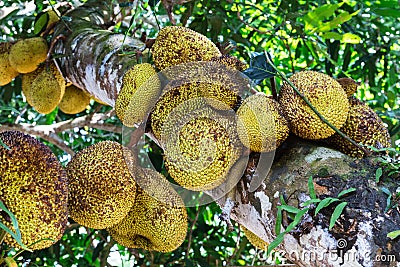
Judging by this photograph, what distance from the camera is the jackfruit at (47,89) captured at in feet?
6.13

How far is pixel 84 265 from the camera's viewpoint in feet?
6.93

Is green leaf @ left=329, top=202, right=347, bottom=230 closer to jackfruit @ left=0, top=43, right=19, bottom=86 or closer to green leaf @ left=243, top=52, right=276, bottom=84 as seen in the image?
green leaf @ left=243, top=52, right=276, bottom=84

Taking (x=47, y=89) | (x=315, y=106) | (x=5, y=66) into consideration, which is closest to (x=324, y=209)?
(x=315, y=106)

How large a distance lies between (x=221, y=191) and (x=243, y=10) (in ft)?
4.78

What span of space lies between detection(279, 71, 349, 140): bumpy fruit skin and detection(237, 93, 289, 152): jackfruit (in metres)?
0.03

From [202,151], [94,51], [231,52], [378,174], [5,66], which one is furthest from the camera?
[231,52]

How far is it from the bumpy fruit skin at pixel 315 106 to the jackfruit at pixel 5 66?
139 centimetres

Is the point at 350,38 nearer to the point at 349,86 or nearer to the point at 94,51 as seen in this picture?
the point at 349,86

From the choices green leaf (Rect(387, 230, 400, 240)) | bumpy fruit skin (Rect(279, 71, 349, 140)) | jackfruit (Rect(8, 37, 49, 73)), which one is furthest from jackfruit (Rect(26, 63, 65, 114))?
green leaf (Rect(387, 230, 400, 240))

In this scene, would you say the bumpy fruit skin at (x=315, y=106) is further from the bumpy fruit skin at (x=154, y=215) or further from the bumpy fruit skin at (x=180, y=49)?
the bumpy fruit skin at (x=154, y=215)

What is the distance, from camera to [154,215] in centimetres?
131

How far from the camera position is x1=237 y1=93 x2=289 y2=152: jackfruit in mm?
996

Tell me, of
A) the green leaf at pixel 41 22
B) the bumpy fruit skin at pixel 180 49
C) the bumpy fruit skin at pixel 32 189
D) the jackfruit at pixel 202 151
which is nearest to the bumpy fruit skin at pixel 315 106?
the jackfruit at pixel 202 151

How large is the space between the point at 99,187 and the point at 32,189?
0.19 m
